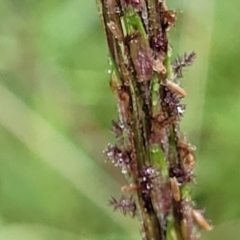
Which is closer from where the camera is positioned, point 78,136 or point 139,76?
point 139,76

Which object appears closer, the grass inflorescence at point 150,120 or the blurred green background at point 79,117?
the grass inflorescence at point 150,120

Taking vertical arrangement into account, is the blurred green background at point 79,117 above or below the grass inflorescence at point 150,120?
above

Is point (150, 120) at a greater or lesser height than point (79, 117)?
lesser

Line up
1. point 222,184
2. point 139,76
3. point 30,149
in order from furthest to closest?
point 30,149 → point 222,184 → point 139,76

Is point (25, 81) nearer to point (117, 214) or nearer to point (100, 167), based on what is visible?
point (100, 167)

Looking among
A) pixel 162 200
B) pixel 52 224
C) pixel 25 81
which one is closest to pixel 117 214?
pixel 52 224

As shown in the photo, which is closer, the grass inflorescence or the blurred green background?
the grass inflorescence

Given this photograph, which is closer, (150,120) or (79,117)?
(150,120)

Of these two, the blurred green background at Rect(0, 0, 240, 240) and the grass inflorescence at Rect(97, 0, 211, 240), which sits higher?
the blurred green background at Rect(0, 0, 240, 240)
